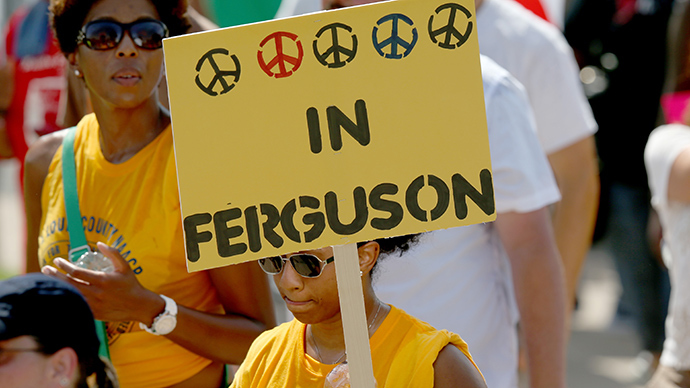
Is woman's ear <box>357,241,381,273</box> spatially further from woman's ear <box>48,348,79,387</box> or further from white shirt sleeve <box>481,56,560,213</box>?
woman's ear <box>48,348,79,387</box>

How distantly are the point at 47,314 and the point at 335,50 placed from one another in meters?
0.90

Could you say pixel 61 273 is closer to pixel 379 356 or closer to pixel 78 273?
pixel 78 273

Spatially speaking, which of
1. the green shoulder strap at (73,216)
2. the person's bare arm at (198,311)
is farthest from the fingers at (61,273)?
the green shoulder strap at (73,216)

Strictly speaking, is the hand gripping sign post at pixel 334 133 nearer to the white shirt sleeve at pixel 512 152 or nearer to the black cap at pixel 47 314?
the black cap at pixel 47 314

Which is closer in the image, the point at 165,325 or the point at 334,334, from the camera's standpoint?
the point at 334,334

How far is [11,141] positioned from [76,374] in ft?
9.34

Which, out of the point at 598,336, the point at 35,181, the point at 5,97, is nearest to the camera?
the point at 35,181

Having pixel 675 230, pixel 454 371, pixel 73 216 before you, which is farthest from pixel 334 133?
pixel 675 230

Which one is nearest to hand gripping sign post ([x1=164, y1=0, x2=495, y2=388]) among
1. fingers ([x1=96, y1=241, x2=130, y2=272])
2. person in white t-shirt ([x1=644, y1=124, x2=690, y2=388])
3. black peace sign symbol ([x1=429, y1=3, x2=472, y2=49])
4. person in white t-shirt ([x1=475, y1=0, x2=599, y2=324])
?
black peace sign symbol ([x1=429, y1=3, x2=472, y2=49])

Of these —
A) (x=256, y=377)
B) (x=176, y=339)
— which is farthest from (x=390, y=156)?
(x=176, y=339)

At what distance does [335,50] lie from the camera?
179cm

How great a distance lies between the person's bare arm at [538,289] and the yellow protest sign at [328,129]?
2.21ft

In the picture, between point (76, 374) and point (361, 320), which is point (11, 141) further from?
point (361, 320)

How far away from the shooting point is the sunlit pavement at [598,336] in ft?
17.7
